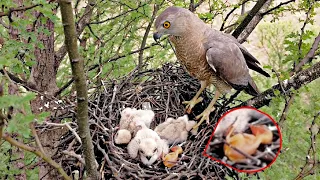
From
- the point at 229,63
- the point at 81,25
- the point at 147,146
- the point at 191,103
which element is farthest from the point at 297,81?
the point at 81,25

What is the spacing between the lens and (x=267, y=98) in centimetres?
259

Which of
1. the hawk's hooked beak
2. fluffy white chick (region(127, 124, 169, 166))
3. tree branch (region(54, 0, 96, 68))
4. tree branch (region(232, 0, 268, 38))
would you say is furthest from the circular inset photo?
tree branch (region(54, 0, 96, 68))

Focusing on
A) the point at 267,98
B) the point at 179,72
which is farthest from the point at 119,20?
the point at 267,98

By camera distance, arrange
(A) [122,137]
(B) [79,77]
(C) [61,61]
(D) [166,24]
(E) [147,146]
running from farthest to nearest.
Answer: (C) [61,61] → (D) [166,24] → (A) [122,137] → (E) [147,146] → (B) [79,77]

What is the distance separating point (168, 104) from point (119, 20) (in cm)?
156

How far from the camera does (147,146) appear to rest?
2.35 metres

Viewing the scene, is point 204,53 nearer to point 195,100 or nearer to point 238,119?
point 195,100

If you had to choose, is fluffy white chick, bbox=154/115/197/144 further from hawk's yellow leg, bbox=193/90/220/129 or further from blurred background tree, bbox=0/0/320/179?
blurred background tree, bbox=0/0/320/179

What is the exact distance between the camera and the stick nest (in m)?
2.22

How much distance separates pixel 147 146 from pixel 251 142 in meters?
0.60

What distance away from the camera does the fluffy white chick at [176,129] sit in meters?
2.57

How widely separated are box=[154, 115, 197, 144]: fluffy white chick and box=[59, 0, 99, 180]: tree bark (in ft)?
2.63

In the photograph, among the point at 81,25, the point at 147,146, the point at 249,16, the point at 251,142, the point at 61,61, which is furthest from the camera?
the point at 61,61

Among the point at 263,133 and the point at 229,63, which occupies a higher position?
the point at 229,63
